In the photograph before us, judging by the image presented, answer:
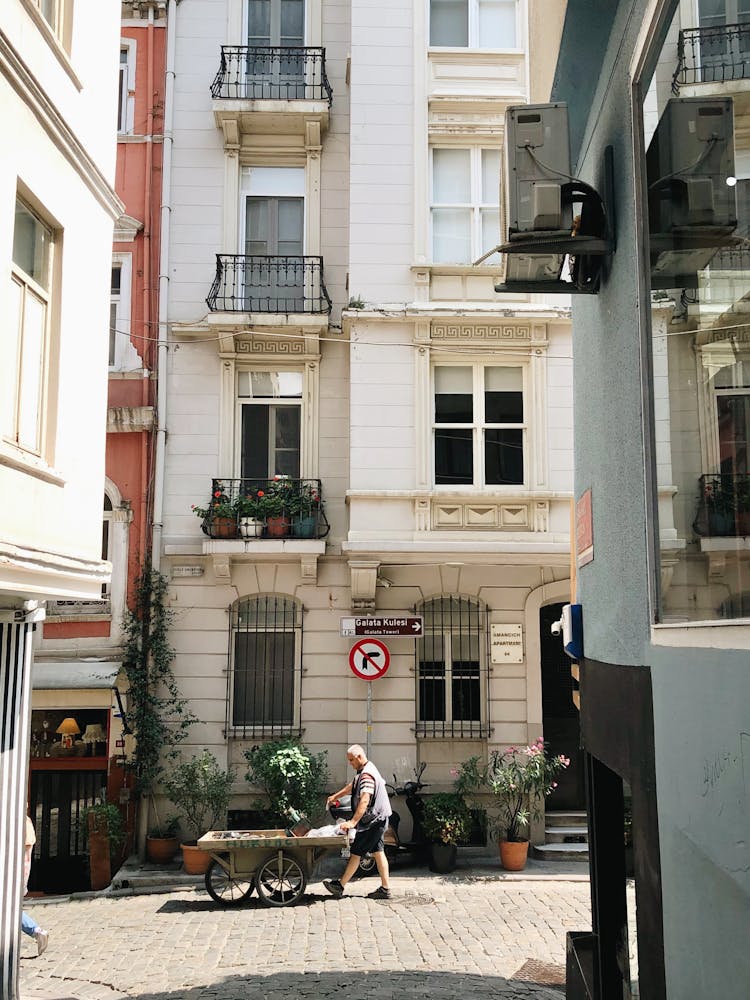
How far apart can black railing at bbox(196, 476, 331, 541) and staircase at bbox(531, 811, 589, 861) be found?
5.88 meters

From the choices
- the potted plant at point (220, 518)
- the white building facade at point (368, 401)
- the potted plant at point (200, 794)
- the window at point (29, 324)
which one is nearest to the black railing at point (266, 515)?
the potted plant at point (220, 518)

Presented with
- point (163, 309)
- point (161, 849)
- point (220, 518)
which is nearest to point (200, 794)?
point (161, 849)

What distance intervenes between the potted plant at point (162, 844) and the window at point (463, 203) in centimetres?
1002

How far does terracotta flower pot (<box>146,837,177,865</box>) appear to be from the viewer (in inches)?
562

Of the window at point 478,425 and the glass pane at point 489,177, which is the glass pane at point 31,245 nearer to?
the window at point 478,425

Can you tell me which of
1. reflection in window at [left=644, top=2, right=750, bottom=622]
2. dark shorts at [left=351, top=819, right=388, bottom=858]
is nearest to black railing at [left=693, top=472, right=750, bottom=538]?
reflection in window at [left=644, top=2, right=750, bottom=622]

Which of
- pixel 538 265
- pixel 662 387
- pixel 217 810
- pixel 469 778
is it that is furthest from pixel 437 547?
pixel 662 387

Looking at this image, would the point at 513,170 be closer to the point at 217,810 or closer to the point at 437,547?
the point at 437,547

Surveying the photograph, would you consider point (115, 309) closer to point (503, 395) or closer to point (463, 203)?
point (463, 203)

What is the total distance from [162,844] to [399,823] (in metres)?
3.61

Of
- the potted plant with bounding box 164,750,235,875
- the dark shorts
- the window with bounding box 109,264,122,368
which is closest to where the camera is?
the dark shorts

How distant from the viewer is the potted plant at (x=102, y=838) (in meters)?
13.6

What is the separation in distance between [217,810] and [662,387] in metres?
12.3

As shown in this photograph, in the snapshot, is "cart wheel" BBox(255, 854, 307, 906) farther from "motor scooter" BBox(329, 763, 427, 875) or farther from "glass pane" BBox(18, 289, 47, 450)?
"glass pane" BBox(18, 289, 47, 450)
